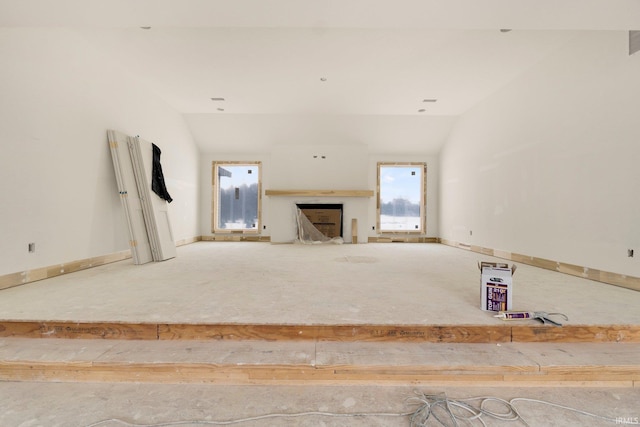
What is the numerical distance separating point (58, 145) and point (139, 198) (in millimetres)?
1182

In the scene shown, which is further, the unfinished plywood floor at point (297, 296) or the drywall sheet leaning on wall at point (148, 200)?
the drywall sheet leaning on wall at point (148, 200)

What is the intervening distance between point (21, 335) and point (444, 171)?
302 inches

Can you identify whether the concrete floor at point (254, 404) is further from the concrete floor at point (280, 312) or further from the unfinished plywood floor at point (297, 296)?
the unfinished plywood floor at point (297, 296)

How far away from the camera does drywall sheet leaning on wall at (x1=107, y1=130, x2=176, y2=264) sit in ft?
13.2

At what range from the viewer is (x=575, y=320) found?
189 centimetres

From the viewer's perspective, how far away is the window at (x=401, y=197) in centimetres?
775

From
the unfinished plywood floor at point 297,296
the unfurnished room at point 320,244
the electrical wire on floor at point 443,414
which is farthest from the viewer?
the unfinished plywood floor at point 297,296

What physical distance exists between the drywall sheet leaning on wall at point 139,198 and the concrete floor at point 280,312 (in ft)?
1.63

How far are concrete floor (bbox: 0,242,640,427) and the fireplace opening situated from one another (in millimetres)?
3572

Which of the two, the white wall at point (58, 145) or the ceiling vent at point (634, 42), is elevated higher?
the ceiling vent at point (634, 42)

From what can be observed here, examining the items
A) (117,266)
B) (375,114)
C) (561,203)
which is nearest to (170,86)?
(117,266)

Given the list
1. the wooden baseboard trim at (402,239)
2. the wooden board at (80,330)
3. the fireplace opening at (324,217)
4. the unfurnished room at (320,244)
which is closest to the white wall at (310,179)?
the fireplace opening at (324,217)

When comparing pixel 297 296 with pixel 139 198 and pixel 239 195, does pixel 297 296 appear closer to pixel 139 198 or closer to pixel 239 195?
pixel 139 198

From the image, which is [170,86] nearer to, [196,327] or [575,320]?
[196,327]
